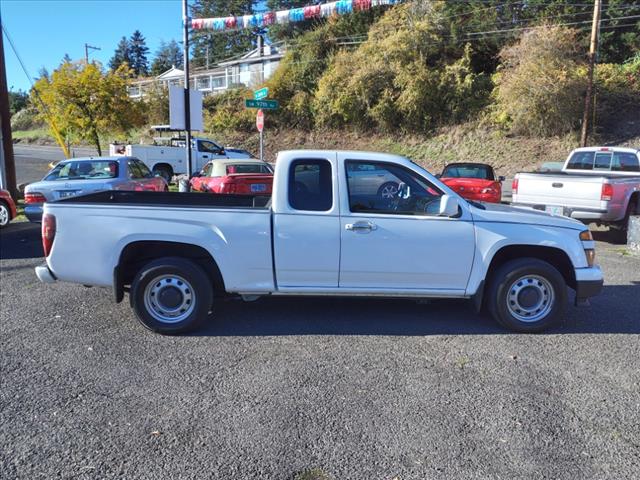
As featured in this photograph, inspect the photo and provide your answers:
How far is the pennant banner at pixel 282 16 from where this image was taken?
19734 mm

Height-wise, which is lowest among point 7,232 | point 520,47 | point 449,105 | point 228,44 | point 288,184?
point 7,232

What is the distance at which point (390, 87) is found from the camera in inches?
1335

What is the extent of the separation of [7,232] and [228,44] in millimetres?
81975

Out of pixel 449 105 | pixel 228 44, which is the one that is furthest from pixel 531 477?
pixel 228 44

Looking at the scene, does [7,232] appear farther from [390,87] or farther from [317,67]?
[317,67]

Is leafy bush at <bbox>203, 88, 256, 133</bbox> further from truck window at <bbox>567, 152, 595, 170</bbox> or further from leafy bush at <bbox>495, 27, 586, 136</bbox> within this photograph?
truck window at <bbox>567, 152, 595, 170</bbox>

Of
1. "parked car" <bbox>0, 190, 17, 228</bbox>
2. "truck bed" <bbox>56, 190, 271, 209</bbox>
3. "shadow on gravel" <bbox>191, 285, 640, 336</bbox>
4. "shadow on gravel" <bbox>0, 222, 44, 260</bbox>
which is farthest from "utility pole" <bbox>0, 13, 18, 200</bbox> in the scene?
"shadow on gravel" <bbox>191, 285, 640, 336</bbox>

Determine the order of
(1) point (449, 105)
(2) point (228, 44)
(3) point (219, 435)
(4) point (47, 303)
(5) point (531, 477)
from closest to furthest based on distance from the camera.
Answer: (5) point (531, 477) → (3) point (219, 435) → (4) point (47, 303) → (1) point (449, 105) → (2) point (228, 44)

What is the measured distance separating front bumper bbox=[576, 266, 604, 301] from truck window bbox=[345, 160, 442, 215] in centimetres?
160

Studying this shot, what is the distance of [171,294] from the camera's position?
16.8ft

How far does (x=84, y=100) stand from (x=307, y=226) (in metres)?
22.5

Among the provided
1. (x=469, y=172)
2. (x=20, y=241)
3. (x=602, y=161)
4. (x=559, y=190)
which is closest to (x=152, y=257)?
(x=20, y=241)

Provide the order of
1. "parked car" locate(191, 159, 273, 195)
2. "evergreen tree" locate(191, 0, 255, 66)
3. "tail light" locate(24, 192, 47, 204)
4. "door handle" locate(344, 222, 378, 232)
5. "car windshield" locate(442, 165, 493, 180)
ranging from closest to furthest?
"door handle" locate(344, 222, 378, 232)
"tail light" locate(24, 192, 47, 204)
"parked car" locate(191, 159, 273, 195)
"car windshield" locate(442, 165, 493, 180)
"evergreen tree" locate(191, 0, 255, 66)

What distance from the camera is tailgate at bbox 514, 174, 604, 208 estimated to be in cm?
973
